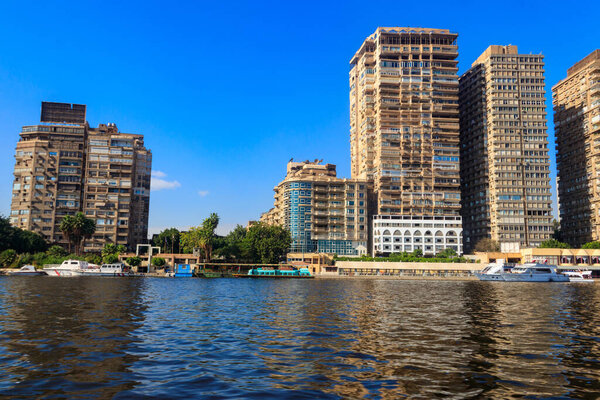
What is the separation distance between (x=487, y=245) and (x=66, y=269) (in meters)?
Result: 136

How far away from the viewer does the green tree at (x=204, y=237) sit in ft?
506

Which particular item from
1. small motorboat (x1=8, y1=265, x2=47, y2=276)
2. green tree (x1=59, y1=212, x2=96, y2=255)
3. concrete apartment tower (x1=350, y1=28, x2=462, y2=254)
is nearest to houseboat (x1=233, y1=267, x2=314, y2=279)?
concrete apartment tower (x1=350, y1=28, x2=462, y2=254)

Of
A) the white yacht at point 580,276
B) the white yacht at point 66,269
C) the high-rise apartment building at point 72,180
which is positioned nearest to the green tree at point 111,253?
the white yacht at point 66,269

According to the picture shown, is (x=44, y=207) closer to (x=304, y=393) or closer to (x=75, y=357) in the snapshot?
(x=75, y=357)

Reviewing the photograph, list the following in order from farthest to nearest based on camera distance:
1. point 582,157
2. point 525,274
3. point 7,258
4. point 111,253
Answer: point 582,157 < point 111,253 < point 7,258 < point 525,274

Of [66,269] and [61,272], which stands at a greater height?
[66,269]

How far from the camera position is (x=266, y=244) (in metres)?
150

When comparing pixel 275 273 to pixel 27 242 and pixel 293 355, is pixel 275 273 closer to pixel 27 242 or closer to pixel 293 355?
pixel 27 242

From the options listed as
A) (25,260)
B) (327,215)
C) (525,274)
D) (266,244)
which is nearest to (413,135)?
(327,215)

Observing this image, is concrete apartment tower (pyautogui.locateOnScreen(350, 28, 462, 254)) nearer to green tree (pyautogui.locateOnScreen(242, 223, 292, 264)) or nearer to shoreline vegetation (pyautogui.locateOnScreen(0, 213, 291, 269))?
green tree (pyautogui.locateOnScreen(242, 223, 292, 264))

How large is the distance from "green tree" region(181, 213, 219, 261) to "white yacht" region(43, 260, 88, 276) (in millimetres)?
41480

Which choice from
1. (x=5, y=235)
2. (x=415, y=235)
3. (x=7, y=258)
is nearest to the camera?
(x=7, y=258)

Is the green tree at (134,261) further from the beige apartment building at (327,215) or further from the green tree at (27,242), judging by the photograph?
the beige apartment building at (327,215)

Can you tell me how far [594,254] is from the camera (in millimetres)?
153375
